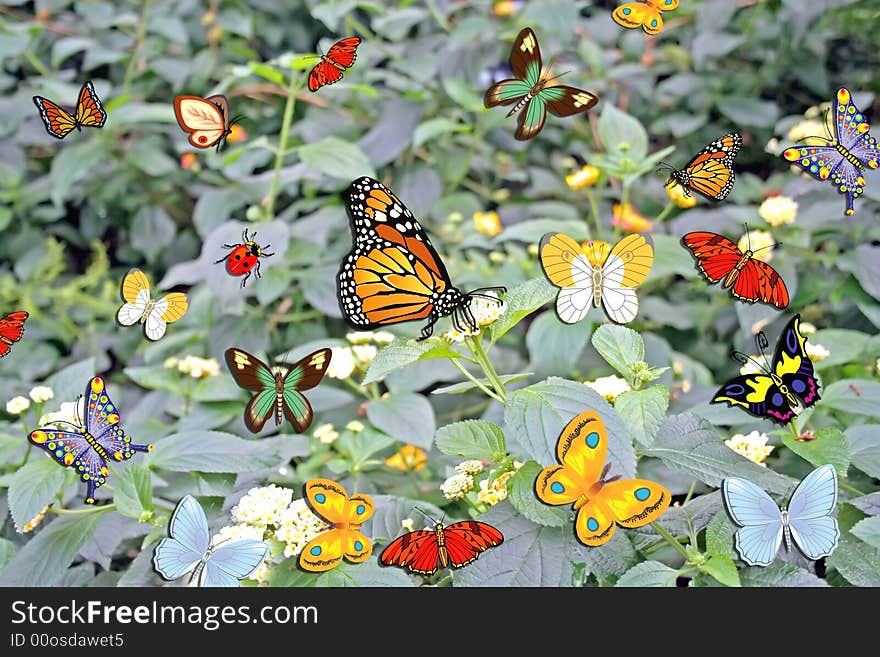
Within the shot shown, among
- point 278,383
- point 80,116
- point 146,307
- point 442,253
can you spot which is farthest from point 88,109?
point 442,253

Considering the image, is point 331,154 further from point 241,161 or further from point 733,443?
point 733,443

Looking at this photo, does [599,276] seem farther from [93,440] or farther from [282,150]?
[282,150]

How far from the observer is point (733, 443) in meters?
0.73

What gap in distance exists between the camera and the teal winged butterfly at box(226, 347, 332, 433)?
2.12 ft

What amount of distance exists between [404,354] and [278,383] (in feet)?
0.41

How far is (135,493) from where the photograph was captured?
0.71m

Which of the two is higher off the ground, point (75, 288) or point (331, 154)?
→ point (331, 154)

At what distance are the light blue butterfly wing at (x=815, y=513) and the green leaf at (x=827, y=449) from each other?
0.11 m

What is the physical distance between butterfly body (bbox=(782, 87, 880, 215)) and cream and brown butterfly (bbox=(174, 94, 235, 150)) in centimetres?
49

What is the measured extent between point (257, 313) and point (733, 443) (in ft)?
2.72

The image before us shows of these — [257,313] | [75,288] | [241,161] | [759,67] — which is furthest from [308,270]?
[759,67]

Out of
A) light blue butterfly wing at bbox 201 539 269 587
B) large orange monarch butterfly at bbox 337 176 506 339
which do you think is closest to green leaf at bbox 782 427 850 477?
large orange monarch butterfly at bbox 337 176 506 339

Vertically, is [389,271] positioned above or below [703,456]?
above

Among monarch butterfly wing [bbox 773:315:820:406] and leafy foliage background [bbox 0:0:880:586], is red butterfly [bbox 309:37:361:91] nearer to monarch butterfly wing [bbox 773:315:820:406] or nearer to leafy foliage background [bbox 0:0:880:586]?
leafy foliage background [bbox 0:0:880:586]
